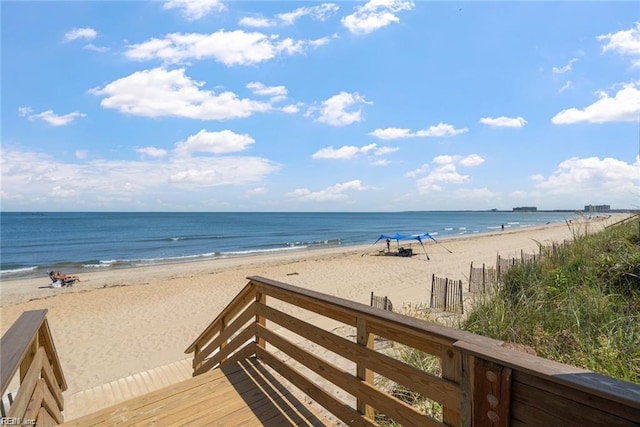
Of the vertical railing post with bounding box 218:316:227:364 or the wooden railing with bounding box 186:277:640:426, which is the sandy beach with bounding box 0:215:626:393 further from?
the wooden railing with bounding box 186:277:640:426

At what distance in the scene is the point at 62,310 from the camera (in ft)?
41.7

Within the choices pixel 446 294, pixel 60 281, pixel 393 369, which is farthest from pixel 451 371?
pixel 60 281

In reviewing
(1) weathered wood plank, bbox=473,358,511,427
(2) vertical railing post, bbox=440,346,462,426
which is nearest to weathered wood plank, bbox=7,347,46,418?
(2) vertical railing post, bbox=440,346,462,426

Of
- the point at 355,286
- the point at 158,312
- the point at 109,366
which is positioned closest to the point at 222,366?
the point at 109,366

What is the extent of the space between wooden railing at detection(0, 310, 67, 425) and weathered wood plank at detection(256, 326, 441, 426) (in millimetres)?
1920

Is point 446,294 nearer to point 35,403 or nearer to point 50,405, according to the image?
point 50,405

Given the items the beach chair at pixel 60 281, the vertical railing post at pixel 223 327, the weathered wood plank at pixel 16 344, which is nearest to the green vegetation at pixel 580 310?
the vertical railing post at pixel 223 327

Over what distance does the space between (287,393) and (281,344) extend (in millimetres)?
433

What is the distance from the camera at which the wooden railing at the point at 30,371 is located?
2.09 metres

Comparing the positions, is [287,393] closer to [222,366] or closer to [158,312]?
[222,366]

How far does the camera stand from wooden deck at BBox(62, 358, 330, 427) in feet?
9.53

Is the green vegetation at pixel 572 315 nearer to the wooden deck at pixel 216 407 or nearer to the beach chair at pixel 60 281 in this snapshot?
the wooden deck at pixel 216 407

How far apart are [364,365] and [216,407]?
1538 mm

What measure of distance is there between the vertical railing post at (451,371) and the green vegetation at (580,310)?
5.49 ft
